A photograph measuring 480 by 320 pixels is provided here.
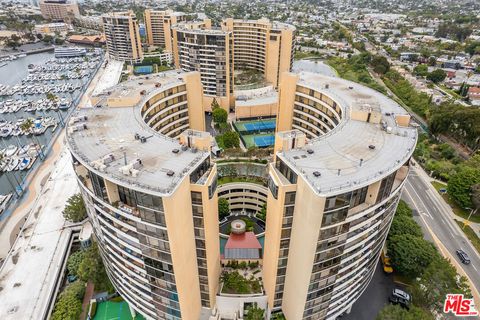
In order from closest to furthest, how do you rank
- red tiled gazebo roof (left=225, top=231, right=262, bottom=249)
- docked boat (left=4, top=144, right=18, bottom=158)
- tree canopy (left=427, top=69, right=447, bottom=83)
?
red tiled gazebo roof (left=225, top=231, right=262, bottom=249) → docked boat (left=4, top=144, right=18, bottom=158) → tree canopy (left=427, top=69, right=447, bottom=83)

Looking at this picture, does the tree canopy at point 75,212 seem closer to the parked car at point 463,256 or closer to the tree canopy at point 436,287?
the tree canopy at point 436,287

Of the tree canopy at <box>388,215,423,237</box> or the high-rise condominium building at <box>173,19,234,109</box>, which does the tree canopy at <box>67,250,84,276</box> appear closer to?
the tree canopy at <box>388,215,423,237</box>

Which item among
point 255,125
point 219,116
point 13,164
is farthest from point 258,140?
point 13,164

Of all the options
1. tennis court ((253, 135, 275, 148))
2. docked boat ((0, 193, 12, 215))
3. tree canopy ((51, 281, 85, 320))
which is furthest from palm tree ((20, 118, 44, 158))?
tennis court ((253, 135, 275, 148))

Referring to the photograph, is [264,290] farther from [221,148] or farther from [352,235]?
[221,148]

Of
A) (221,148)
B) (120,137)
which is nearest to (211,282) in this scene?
(120,137)

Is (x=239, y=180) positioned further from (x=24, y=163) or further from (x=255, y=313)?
(x=24, y=163)

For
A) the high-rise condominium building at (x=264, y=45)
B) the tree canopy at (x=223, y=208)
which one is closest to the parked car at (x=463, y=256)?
the tree canopy at (x=223, y=208)

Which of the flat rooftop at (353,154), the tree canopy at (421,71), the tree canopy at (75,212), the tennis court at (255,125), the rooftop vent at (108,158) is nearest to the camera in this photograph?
the flat rooftop at (353,154)
